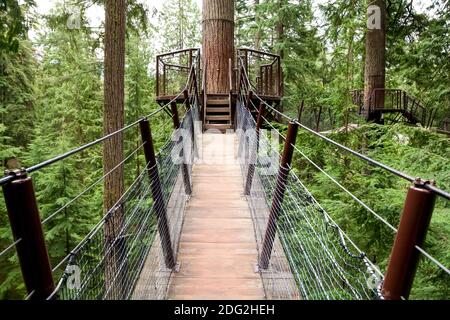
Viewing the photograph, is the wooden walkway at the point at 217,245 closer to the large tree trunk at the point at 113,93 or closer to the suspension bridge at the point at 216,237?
the suspension bridge at the point at 216,237

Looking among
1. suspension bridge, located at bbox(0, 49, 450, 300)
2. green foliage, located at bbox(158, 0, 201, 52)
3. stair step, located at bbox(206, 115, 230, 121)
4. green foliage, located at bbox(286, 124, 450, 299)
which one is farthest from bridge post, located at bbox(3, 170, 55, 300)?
green foliage, located at bbox(158, 0, 201, 52)

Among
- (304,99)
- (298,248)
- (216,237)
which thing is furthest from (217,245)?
(304,99)

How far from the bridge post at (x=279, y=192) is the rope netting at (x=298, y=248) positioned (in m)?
0.02

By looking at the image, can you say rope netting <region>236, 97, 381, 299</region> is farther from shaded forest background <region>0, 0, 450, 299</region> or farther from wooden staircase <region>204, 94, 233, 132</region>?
wooden staircase <region>204, 94, 233, 132</region>

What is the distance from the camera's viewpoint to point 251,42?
73.4 ft

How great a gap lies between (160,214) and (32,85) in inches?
529

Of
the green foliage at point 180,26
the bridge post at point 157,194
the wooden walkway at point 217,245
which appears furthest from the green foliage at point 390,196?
the green foliage at point 180,26

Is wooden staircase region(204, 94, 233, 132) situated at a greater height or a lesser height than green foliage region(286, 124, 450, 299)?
greater

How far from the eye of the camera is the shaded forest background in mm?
4277

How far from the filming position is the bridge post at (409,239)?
123cm

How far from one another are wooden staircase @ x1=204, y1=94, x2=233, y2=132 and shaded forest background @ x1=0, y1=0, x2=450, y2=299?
1.36 metres
